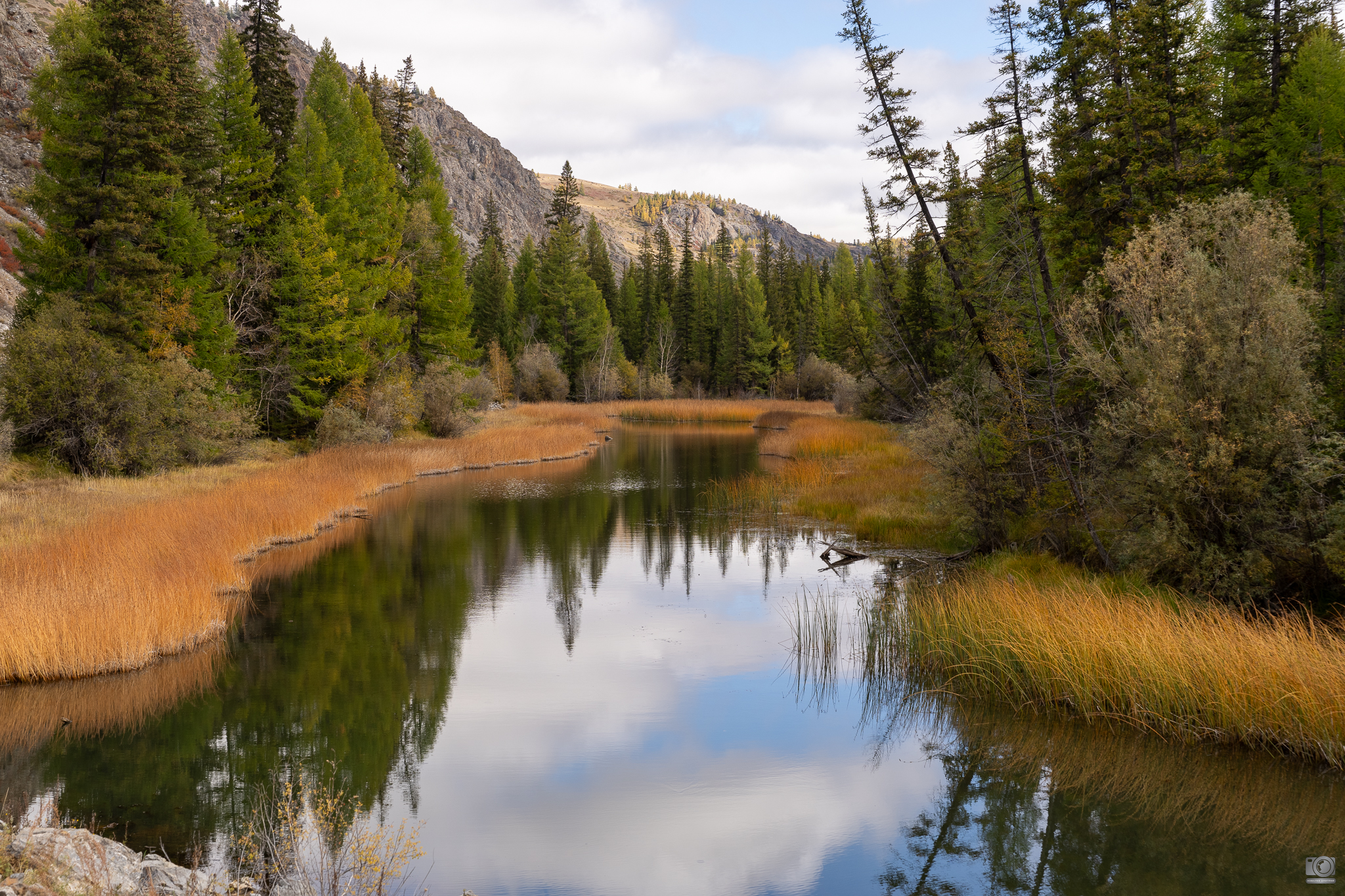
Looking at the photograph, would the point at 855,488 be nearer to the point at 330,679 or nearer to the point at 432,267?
the point at 330,679

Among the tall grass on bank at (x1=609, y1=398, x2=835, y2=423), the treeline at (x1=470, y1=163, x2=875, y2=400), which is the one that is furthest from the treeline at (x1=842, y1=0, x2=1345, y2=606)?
the tall grass on bank at (x1=609, y1=398, x2=835, y2=423)

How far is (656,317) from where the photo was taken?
88.1 m

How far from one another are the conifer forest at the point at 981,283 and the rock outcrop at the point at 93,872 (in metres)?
12.2

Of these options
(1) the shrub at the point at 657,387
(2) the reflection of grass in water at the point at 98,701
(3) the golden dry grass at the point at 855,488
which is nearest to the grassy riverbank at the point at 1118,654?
(3) the golden dry grass at the point at 855,488

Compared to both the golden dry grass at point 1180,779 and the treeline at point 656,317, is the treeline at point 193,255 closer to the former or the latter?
the golden dry grass at point 1180,779

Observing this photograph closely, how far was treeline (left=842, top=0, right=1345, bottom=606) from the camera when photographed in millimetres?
11883

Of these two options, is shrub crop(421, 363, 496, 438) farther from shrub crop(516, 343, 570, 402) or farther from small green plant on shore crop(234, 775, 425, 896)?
small green plant on shore crop(234, 775, 425, 896)

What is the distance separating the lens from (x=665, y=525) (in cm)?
2502

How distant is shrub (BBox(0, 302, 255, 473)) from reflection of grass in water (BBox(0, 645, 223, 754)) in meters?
13.9

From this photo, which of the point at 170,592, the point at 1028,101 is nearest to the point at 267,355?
the point at 170,592

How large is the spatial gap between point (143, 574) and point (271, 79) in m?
28.1

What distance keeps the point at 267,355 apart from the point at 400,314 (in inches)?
533

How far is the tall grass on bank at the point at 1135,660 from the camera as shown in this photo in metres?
8.84

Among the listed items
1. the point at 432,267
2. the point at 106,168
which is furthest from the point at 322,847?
the point at 432,267
